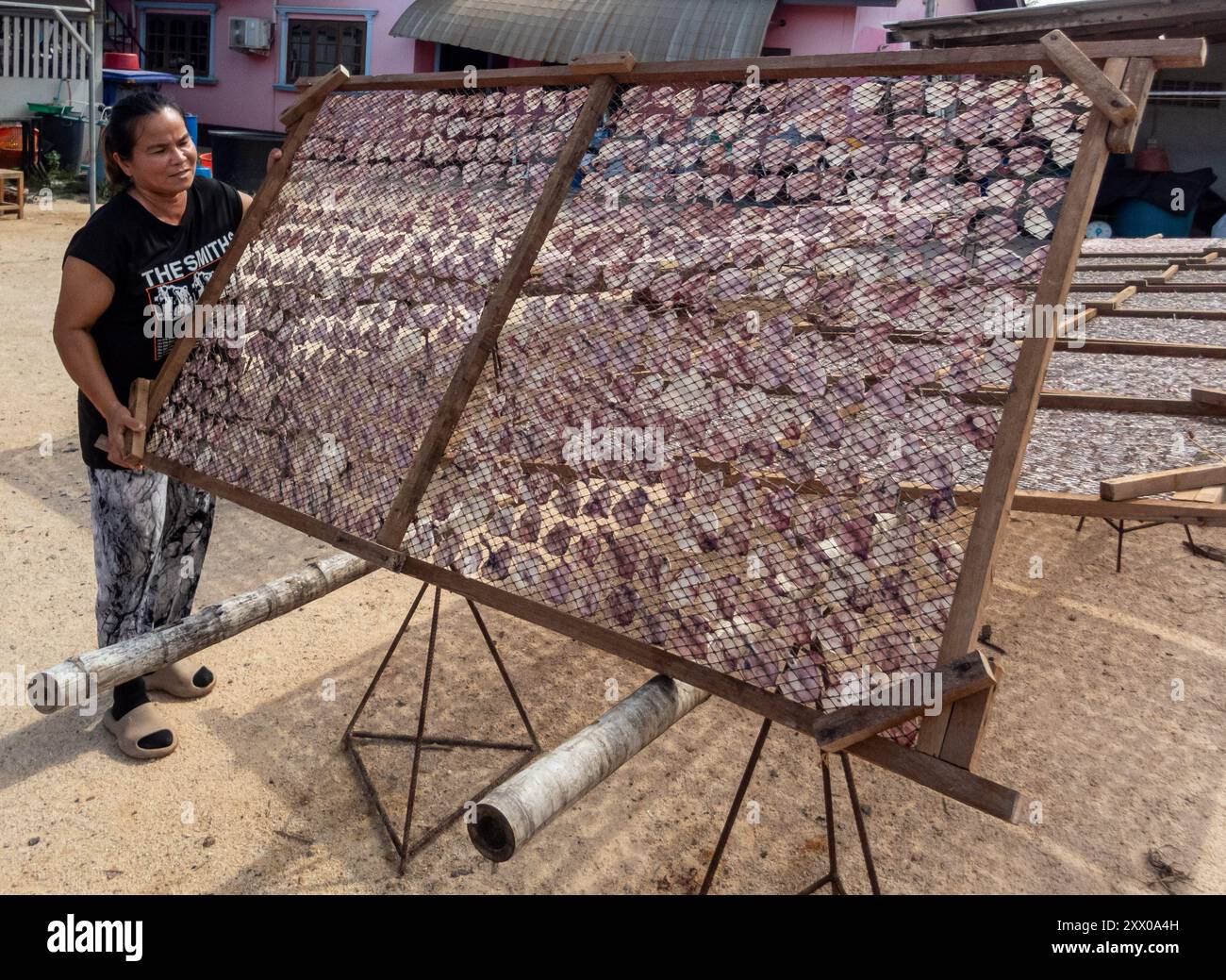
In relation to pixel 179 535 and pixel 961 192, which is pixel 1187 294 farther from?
pixel 179 535

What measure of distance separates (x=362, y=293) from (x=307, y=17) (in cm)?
1923

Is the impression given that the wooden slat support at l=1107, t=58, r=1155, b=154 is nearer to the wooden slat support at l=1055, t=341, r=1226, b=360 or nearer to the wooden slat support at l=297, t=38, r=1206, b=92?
the wooden slat support at l=297, t=38, r=1206, b=92

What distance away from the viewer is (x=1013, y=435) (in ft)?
5.55

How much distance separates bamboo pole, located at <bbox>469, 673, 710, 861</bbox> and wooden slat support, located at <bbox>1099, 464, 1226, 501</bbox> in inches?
57.5

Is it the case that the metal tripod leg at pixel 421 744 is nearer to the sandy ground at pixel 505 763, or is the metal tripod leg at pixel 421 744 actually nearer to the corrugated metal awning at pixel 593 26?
the sandy ground at pixel 505 763

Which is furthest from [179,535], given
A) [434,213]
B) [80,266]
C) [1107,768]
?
[1107,768]

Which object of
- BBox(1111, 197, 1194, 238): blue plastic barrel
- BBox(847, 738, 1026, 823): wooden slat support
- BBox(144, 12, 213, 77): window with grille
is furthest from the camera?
BBox(144, 12, 213, 77): window with grille

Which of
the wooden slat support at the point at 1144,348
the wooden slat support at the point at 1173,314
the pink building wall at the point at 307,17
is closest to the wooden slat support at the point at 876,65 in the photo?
the wooden slat support at the point at 1144,348

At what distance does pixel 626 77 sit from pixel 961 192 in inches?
39.6

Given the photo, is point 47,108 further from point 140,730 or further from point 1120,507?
point 1120,507

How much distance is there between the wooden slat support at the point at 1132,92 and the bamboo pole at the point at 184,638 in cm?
226

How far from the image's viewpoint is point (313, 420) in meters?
2.70

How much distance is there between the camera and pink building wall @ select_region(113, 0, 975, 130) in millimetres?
16891

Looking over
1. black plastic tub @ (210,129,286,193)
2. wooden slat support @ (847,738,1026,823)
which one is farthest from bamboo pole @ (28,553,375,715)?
black plastic tub @ (210,129,286,193)
